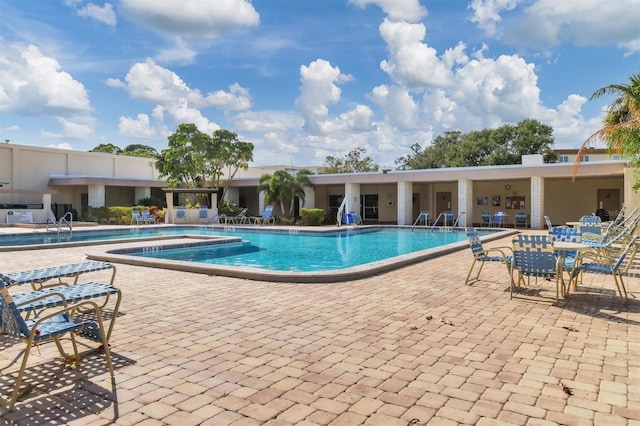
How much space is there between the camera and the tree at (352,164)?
157 ft

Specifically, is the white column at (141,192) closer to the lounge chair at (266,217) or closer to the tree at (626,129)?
the lounge chair at (266,217)

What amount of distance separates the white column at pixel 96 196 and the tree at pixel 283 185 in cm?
1010

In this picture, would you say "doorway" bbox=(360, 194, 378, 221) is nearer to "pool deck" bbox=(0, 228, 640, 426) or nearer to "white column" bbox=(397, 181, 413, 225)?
"white column" bbox=(397, 181, 413, 225)

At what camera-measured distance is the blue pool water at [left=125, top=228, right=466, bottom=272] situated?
37.6 ft

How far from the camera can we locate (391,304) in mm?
5625

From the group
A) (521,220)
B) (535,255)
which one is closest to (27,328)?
(535,255)

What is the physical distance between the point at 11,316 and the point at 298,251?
11.2 meters

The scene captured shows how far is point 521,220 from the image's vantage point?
79.2ft

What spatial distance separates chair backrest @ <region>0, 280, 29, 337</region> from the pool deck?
1.47 feet

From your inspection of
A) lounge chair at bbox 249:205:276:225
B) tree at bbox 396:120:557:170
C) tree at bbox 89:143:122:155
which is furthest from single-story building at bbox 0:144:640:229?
tree at bbox 89:143:122:155

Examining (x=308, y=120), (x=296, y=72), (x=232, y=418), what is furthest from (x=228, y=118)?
(x=232, y=418)

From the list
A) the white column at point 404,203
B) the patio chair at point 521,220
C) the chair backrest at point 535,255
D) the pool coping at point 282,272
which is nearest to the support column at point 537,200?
the patio chair at point 521,220

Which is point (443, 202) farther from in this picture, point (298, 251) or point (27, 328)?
point (27, 328)

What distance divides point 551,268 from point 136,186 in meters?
29.5
